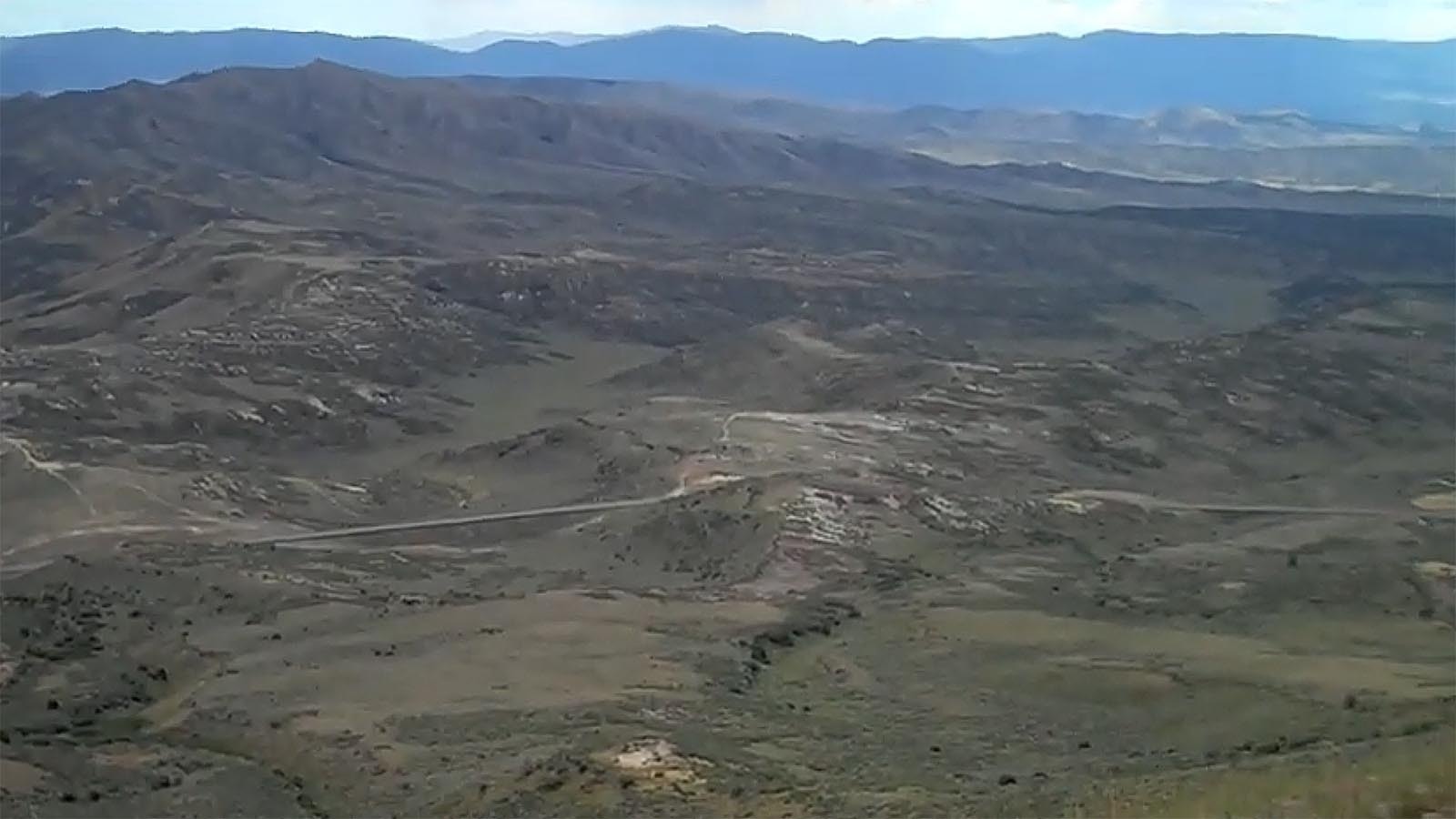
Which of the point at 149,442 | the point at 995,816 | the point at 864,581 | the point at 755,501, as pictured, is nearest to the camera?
the point at 995,816

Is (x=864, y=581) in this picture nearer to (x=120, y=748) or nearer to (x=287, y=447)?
(x=120, y=748)

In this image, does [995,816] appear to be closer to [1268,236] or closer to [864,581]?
[864,581]

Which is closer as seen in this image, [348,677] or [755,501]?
[348,677]

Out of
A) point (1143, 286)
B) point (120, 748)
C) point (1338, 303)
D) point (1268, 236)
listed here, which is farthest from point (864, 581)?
point (1268, 236)

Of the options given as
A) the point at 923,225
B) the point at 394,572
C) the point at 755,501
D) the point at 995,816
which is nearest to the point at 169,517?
the point at 394,572

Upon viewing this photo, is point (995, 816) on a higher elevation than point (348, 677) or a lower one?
higher

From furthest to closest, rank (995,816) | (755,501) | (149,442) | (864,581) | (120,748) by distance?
(149,442), (755,501), (864,581), (120,748), (995,816)
